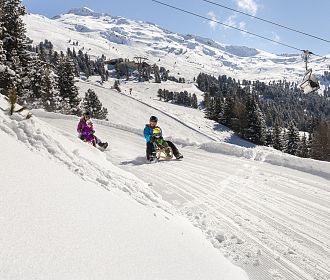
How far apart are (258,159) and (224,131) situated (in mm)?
58695

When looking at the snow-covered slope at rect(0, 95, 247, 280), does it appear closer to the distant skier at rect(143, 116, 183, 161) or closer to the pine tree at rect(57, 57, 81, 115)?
the distant skier at rect(143, 116, 183, 161)

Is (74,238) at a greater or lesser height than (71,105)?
greater

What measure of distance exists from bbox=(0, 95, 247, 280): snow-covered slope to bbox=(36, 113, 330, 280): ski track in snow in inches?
22.0

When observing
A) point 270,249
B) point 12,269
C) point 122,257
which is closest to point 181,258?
point 122,257

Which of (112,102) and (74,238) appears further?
(112,102)

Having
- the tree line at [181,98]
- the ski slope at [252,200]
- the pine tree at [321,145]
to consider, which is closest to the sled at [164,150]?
the ski slope at [252,200]

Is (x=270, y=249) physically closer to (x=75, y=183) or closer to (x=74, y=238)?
(x=75, y=183)

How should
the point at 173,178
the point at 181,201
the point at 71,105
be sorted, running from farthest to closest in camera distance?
1. the point at 71,105
2. the point at 173,178
3. the point at 181,201

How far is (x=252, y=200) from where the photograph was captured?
8664 mm

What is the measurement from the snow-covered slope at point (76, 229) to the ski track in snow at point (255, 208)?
0.56m

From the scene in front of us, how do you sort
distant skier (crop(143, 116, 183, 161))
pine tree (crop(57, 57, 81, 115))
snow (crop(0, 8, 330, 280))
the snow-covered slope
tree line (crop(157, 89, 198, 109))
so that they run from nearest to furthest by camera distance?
the snow-covered slope < snow (crop(0, 8, 330, 280)) < distant skier (crop(143, 116, 183, 161)) < pine tree (crop(57, 57, 81, 115)) < tree line (crop(157, 89, 198, 109))

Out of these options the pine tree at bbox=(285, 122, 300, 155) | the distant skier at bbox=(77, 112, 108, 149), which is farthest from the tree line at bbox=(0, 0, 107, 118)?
the pine tree at bbox=(285, 122, 300, 155)

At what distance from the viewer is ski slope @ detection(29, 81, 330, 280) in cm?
582

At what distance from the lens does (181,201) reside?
8.62m
